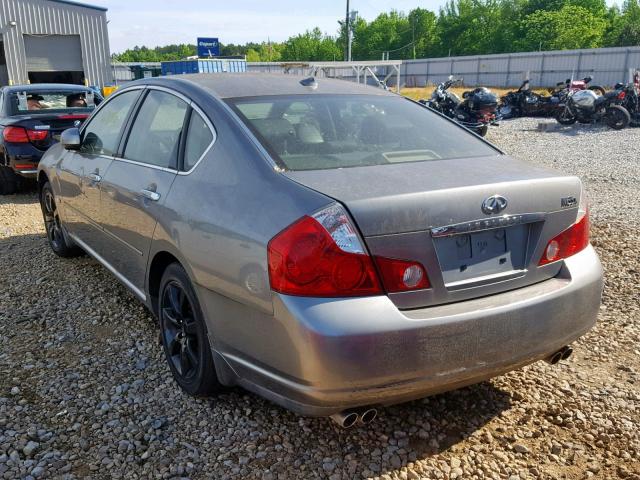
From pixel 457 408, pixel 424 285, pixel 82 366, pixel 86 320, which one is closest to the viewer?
pixel 424 285

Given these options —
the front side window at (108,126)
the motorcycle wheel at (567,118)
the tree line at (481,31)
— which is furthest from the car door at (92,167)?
the tree line at (481,31)

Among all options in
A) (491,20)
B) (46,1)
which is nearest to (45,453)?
(46,1)

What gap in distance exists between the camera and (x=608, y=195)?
27.5 feet

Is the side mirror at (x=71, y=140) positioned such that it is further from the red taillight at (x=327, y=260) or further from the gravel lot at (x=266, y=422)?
the red taillight at (x=327, y=260)

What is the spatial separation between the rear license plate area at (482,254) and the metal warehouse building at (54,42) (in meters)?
27.1

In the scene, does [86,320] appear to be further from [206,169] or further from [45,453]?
[206,169]

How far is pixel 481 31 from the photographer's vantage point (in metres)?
86.9

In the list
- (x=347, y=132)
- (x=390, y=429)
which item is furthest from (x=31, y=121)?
(x=390, y=429)

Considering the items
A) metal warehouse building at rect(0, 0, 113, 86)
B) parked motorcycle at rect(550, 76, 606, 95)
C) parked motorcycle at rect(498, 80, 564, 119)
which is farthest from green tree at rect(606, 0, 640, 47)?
metal warehouse building at rect(0, 0, 113, 86)

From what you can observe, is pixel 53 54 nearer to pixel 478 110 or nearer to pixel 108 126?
pixel 478 110

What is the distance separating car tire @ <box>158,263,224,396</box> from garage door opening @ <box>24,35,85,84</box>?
26261 mm

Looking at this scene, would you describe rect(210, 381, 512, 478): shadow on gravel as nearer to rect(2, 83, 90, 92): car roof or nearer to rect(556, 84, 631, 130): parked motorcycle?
rect(2, 83, 90, 92): car roof

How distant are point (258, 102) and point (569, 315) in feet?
6.08

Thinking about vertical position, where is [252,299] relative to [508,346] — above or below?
above
